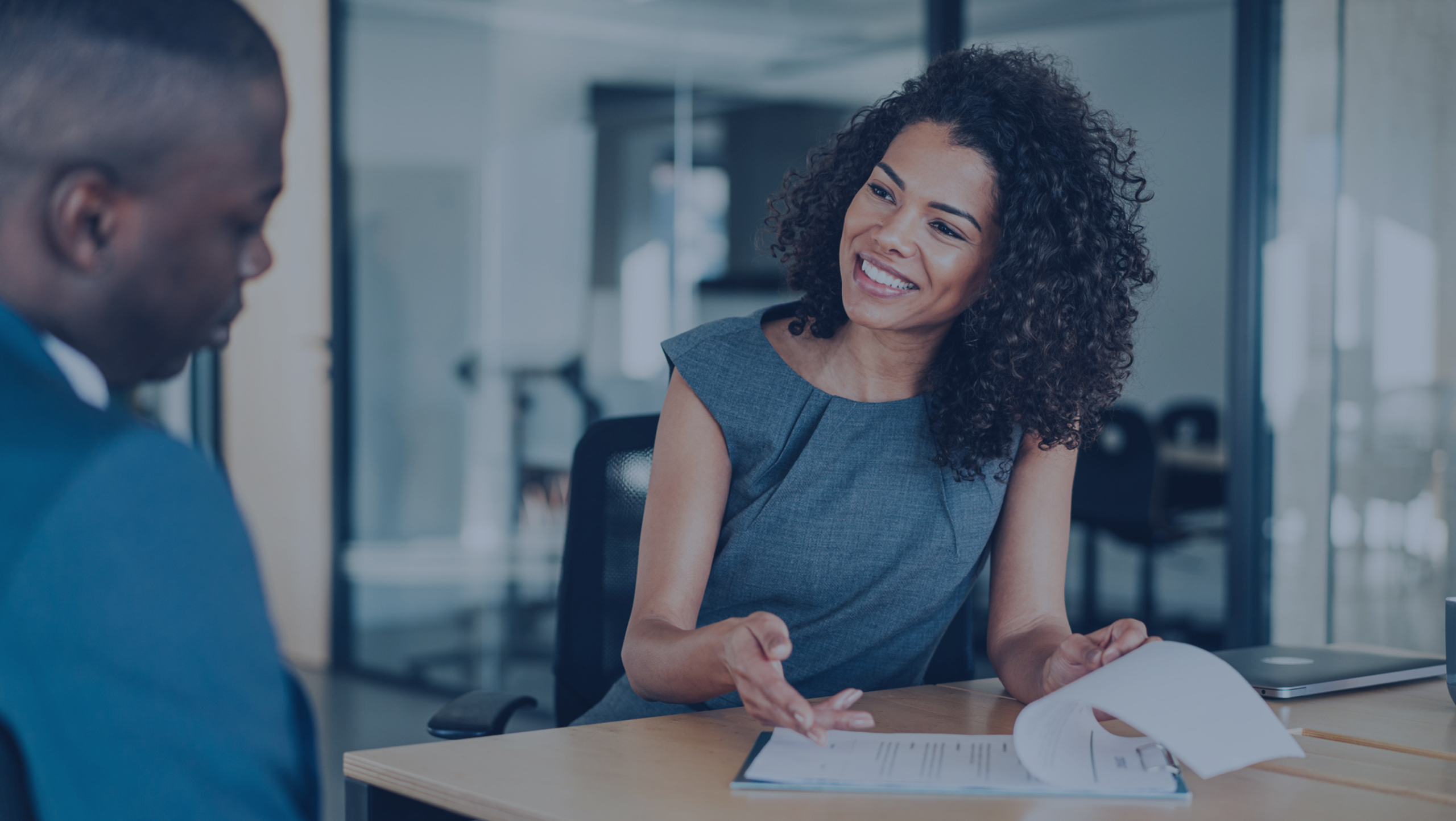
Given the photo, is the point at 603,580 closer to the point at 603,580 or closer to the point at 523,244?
the point at 603,580

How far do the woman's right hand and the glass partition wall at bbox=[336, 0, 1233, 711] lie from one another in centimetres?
249

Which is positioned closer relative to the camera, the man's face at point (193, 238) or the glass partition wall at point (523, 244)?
the man's face at point (193, 238)

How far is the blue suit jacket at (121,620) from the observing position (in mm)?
488

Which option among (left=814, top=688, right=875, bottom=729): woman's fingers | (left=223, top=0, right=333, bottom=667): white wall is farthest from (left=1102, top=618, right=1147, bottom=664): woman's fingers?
(left=223, top=0, right=333, bottom=667): white wall

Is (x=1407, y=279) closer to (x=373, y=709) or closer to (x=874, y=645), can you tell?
(x=874, y=645)

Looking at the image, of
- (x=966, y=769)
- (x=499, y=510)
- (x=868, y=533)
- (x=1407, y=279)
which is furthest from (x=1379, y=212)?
(x=499, y=510)

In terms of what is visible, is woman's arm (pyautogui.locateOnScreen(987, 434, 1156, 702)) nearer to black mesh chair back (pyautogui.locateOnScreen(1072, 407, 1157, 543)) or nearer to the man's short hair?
the man's short hair

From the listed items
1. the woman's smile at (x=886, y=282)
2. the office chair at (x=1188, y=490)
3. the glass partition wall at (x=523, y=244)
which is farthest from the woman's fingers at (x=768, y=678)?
the office chair at (x=1188, y=490)

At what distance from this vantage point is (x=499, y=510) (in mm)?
4031

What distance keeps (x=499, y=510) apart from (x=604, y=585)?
95.5 inches

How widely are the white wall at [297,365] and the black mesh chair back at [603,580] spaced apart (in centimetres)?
306

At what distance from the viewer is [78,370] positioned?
56 centimetres

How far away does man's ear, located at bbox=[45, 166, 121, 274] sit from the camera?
549 mm

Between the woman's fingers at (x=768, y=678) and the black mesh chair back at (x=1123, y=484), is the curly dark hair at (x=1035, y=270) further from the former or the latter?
the black mesh chair back at (x=1123, y=484)
